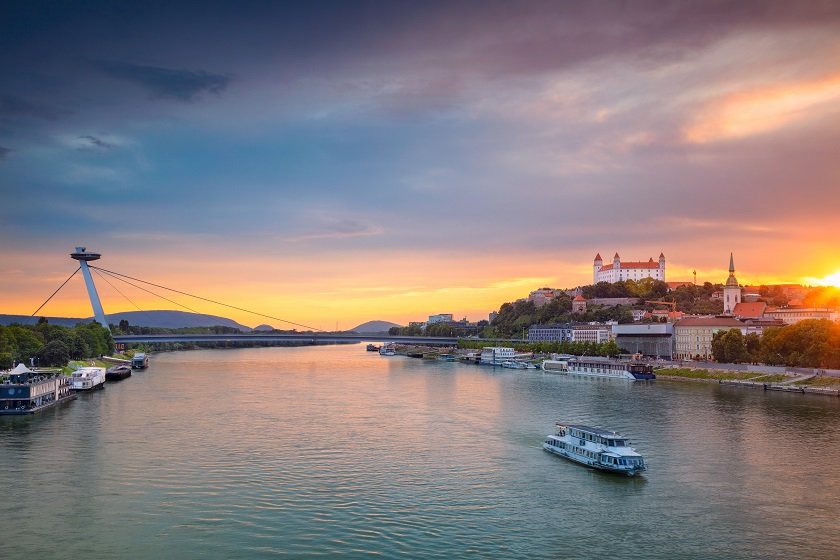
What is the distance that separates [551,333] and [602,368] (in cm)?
4524

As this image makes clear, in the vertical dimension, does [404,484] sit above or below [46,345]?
below

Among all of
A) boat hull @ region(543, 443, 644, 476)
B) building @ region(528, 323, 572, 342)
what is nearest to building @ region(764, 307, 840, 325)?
building @ region(528, 323, 572, 342)

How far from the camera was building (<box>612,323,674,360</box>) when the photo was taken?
2985 inches

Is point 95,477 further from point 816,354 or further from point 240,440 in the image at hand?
point 816,354

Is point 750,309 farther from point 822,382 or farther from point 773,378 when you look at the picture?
point 822,382

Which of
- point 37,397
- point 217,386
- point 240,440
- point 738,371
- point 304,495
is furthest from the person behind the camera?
point 738,371

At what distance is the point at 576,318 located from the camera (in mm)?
111688

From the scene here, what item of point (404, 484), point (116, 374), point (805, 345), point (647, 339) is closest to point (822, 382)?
point (805, 345)

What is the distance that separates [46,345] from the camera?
49.7 m

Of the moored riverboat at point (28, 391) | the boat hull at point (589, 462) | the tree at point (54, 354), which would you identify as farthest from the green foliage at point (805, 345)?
the tree at point (54, 354)

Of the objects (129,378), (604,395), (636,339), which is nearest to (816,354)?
(604,395)

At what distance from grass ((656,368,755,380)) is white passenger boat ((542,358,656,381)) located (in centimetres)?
156

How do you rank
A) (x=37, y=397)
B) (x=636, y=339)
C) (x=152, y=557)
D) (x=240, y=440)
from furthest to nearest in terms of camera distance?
(x=636, y=339) < (x=37, y=397) < (x=240, y=440) < (x=152, y=557)

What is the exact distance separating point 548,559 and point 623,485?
6.86m
